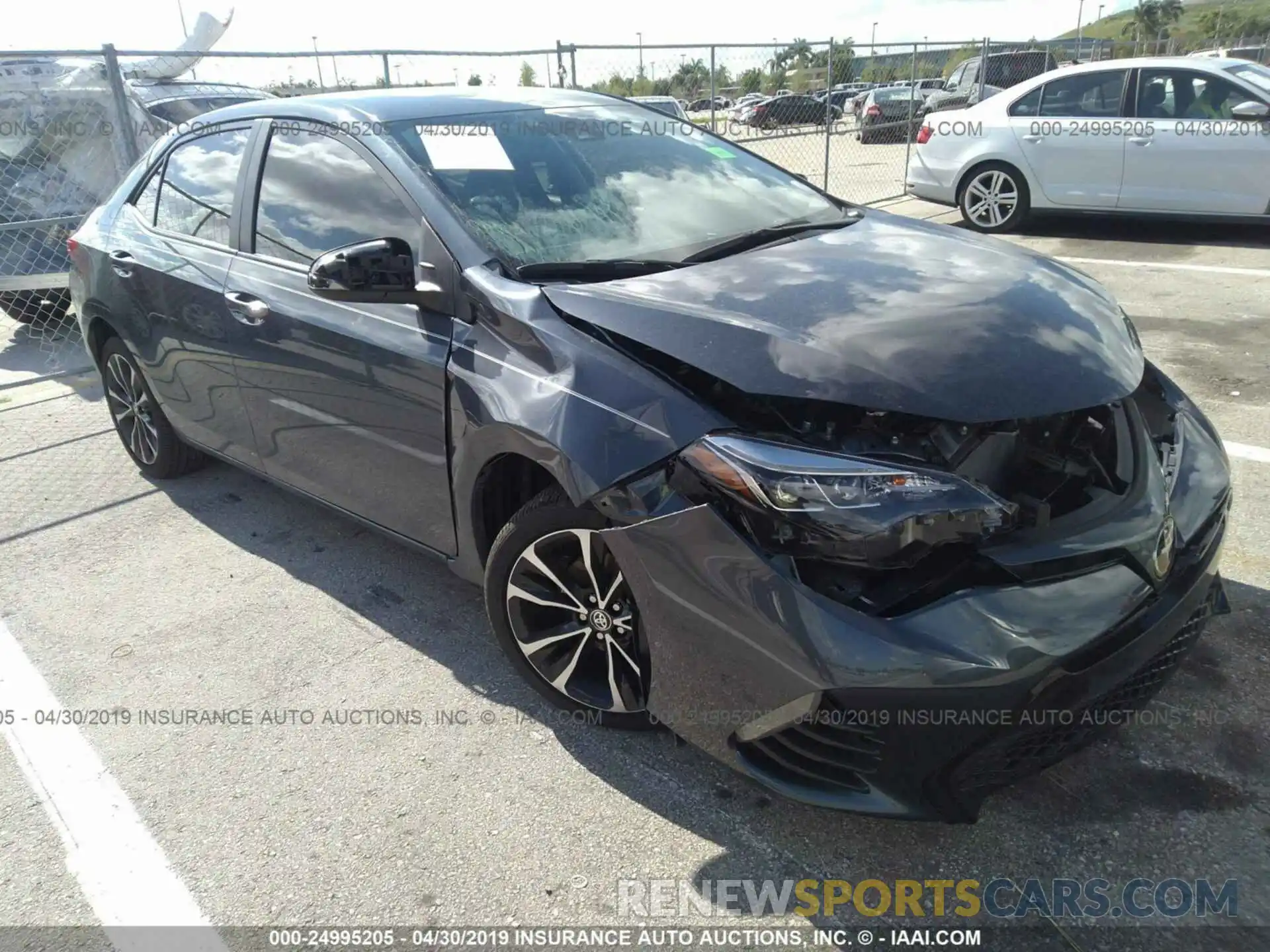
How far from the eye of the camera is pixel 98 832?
2500mm

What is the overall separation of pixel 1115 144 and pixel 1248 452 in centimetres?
558

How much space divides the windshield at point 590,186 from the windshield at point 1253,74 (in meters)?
6.72

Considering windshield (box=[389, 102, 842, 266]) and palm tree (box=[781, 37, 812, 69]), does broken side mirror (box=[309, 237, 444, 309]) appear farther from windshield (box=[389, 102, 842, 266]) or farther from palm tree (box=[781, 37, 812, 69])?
palm tree (box=[781, 37, 812, 69])

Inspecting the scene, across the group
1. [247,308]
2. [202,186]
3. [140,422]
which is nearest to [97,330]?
[140,422]

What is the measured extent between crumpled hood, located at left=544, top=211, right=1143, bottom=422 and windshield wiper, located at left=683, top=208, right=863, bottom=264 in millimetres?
80

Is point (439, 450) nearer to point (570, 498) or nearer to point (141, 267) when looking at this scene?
point (570, 498)

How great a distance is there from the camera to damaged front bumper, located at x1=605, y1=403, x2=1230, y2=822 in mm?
1881

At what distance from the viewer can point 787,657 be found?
1.96 meters

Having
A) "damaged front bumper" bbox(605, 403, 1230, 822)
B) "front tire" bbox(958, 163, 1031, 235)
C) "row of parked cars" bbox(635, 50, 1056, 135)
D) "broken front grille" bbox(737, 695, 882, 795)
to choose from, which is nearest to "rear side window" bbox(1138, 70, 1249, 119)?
"front tire" bbox(958, 163, 1031, 235)

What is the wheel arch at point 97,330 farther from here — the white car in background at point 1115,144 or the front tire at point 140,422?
the white car in background at point 1115,144

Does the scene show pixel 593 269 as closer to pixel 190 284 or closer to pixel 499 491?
Answer: pixel 499 491

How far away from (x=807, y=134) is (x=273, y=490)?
31.9 ft

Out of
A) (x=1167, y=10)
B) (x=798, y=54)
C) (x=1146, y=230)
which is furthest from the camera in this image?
(x=1167, y=10)

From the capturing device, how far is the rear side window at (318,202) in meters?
2.97
